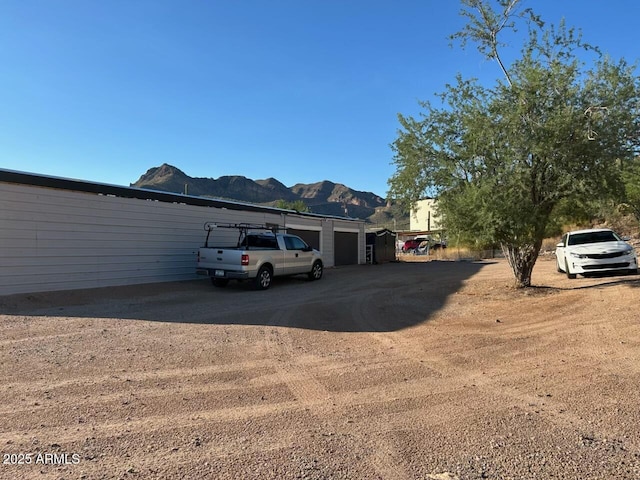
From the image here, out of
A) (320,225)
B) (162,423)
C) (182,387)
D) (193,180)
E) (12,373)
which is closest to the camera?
(162,423)

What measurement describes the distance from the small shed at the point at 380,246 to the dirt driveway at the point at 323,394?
20.9 m

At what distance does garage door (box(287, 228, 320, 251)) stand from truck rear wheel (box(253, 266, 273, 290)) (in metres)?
8.16

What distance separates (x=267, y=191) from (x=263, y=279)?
10035cm

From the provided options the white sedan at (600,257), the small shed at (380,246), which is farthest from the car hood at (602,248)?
the small shed at (380,246)

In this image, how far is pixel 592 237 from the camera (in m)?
14.9

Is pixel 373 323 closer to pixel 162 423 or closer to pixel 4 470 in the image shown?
pixel 162 423

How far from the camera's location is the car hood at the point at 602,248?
44.0ft

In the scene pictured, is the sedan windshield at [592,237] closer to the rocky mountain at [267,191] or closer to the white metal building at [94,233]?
the white metal building at [94,233]

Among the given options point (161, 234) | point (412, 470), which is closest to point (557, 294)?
point (412, 470)

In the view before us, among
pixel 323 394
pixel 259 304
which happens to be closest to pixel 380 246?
pixel 259 304

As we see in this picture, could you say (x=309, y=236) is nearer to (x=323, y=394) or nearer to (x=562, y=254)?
(x=562, y=254)

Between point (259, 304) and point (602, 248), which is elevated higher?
point (602, 248)

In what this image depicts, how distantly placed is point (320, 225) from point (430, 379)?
19935 mm

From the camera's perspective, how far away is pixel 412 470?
330 centimetres
